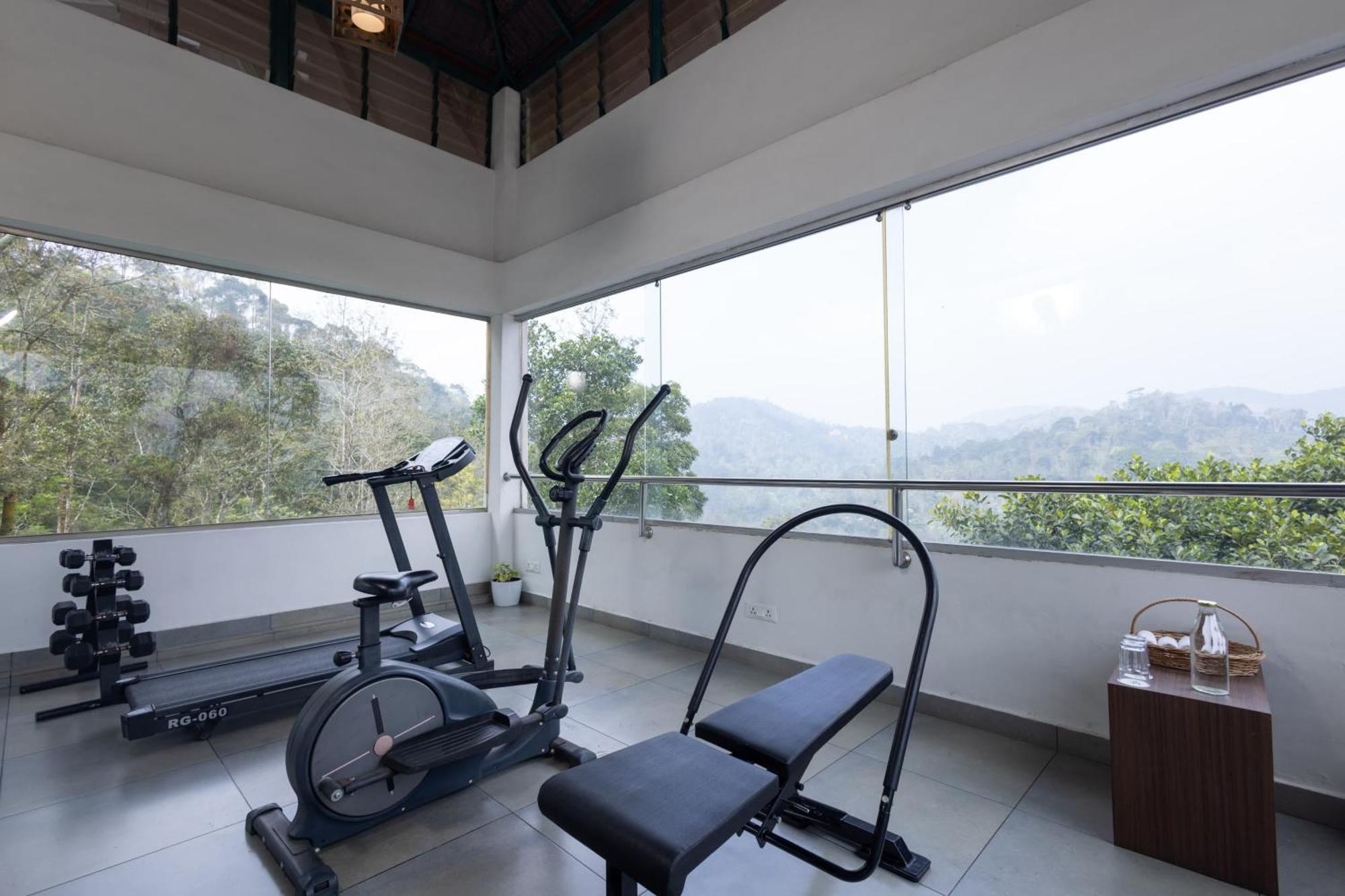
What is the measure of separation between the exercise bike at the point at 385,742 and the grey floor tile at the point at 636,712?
0.35 m

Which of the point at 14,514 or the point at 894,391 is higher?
the point at 894,391

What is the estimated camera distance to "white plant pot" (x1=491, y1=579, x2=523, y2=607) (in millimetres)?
5441

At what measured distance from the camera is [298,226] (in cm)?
456

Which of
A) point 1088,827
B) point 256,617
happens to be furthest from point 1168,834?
point 256,617

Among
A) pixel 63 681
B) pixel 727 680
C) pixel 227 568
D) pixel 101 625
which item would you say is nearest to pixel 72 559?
pixel 101 625

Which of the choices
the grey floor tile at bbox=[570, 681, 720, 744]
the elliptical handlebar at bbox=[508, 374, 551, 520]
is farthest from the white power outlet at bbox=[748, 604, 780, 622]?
the elliptical handlebar at bbox=[508, 374, 551, 520]

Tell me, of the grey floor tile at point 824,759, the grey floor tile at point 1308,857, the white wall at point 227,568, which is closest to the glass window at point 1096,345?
the grey floor tile at point 1308,857

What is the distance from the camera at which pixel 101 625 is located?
320 centimetres

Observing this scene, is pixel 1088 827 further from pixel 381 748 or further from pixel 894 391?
pixel 381 748

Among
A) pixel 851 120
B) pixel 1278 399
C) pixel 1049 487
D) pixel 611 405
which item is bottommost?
pixel 1049 487

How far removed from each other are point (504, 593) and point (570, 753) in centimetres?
307

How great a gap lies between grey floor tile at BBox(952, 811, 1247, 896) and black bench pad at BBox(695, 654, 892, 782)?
59 cm

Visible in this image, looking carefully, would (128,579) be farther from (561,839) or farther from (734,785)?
(734,785)

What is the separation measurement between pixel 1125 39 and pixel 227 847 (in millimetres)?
4493
